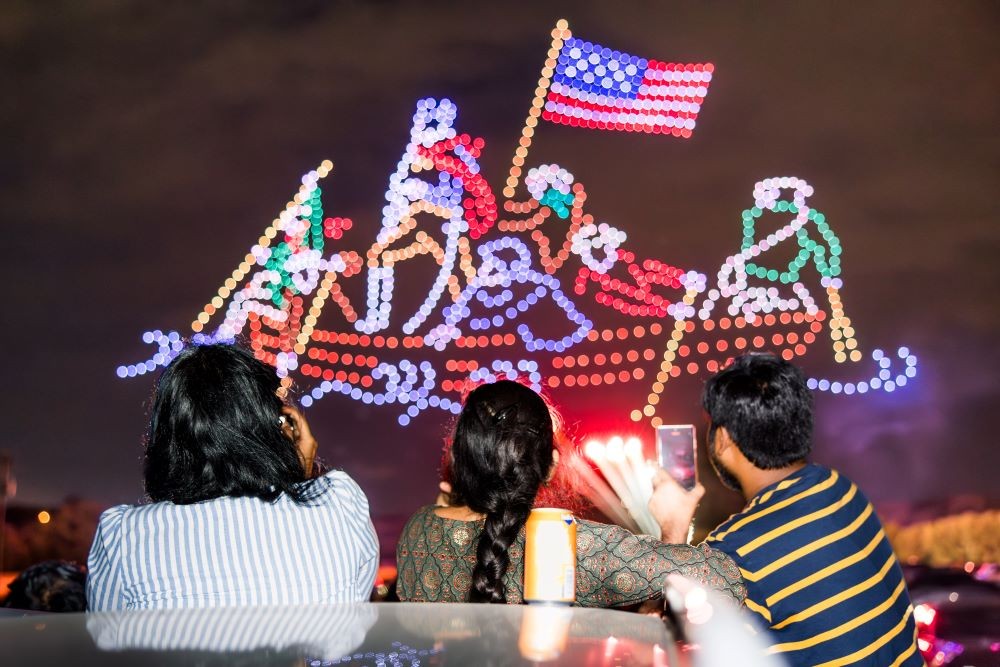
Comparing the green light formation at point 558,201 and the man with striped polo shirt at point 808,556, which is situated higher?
the green light formation at point 558,201

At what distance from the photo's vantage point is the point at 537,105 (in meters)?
4.91

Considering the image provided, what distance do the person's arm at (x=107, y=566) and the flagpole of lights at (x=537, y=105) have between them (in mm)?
3298

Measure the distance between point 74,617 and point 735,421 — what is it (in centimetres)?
151

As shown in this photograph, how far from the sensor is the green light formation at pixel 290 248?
4598mm

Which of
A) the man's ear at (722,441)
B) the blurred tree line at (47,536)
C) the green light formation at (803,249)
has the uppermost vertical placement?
the green light formation at (803,249)

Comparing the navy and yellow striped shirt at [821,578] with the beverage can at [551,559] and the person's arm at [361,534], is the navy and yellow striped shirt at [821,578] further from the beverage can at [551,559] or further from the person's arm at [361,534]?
the person's arm at [361,534]

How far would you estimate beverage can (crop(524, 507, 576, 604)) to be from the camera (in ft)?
5.44

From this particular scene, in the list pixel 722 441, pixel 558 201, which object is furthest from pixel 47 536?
pixel 722 441

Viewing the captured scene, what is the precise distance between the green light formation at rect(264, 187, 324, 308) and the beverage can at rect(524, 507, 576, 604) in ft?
10.3

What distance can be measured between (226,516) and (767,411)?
1183 mm

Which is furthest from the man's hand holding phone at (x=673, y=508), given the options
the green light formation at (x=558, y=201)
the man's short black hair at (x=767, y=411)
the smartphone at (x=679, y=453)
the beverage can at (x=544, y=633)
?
the green light formation at (x=558, y=201)

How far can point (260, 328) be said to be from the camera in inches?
181

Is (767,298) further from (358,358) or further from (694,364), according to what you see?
(358,358)

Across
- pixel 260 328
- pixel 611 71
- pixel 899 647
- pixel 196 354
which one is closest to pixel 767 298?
pixel 611 71
